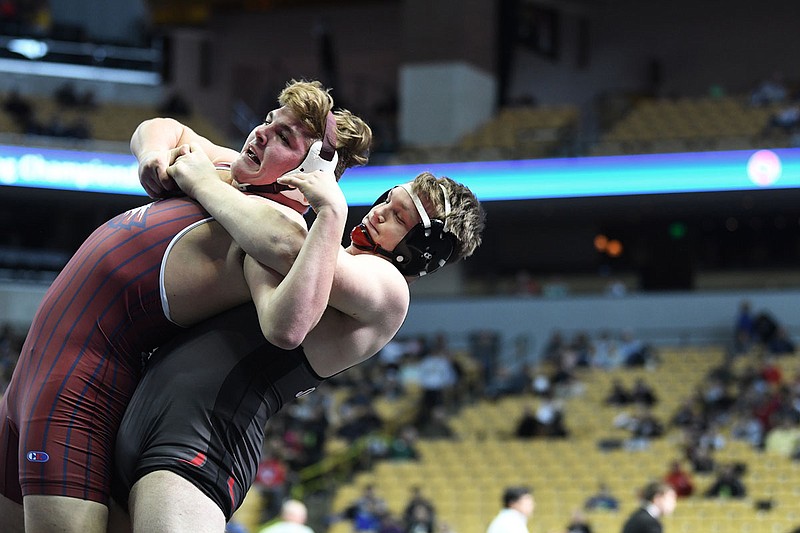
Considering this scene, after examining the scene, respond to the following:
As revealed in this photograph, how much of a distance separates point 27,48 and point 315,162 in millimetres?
27494

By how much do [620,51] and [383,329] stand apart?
26.1 metres

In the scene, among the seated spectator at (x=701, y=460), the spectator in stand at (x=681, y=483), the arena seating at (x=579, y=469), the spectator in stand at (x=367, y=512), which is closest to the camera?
the arena seating at (x=579, y=469)

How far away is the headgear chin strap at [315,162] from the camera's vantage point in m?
3.21

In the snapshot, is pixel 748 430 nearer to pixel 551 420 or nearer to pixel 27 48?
pixel 551 420

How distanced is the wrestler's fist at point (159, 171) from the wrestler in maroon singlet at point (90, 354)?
0.15 m

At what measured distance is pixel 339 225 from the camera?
299cm

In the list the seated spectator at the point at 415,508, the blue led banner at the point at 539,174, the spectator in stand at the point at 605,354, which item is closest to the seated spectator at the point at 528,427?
the spectator in stand at the point at 605,354

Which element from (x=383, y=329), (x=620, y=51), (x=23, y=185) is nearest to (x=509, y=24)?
(x=620, y=51)

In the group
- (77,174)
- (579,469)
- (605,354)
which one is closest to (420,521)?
(579,469)

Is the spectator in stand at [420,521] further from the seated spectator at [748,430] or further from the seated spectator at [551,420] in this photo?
the seated spectator at [748,430]

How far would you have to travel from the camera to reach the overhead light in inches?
1134

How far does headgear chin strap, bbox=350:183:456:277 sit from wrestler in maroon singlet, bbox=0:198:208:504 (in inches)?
20.4

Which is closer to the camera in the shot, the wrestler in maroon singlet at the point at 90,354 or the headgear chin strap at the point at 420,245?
the wrestler in maroon singlet at the point at 90,354

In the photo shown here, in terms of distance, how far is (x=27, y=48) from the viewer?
28859mm
